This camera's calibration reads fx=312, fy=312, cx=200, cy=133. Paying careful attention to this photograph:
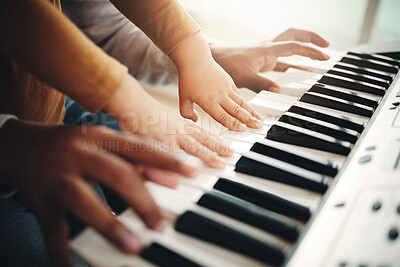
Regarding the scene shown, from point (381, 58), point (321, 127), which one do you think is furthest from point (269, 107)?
point (381, 58)

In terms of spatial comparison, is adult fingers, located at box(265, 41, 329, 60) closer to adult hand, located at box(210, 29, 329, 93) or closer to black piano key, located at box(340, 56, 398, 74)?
adult hand, located at box(210, 29, 329, 93)

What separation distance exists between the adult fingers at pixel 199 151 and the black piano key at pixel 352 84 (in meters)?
0.55

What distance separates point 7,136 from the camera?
19.5 inches

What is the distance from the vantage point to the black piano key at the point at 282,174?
1.86ft

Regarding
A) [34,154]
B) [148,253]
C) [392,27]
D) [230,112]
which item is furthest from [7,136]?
[392,27]

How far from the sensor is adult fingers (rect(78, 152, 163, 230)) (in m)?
0.42

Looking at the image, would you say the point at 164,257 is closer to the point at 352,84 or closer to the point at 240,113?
the point at 240,113

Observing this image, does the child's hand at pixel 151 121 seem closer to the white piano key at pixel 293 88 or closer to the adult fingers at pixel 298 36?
the white piano key at pixel 293 88

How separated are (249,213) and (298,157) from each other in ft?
0.62

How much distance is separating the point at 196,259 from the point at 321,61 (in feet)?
3.21

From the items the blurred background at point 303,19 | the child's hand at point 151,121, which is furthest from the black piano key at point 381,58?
the blurred background at point 303,19

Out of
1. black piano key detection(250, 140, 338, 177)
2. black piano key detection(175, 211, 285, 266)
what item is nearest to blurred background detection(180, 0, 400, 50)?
black piano key detection(250, 140, 338, 177)

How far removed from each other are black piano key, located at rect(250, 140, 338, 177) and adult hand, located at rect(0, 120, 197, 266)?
239 mm

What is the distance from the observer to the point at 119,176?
42cm
